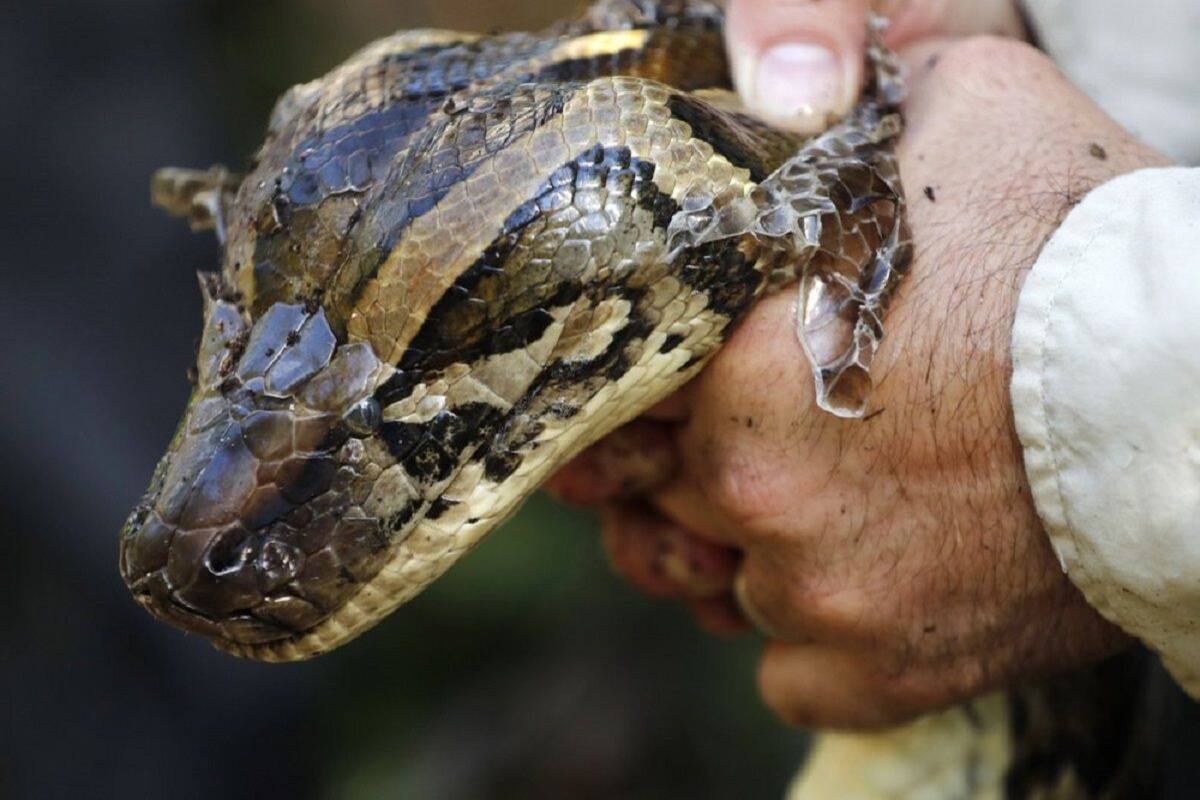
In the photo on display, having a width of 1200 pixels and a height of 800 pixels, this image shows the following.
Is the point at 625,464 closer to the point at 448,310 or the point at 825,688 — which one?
the point at 825,688

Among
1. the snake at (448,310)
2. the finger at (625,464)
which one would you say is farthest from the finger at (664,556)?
the snake at (448,310)

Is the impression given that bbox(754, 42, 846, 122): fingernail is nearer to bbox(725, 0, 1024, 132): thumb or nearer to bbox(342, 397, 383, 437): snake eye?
bbox(725, 0, 1024, 132): thumb

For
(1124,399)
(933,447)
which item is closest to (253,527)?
(933,447)

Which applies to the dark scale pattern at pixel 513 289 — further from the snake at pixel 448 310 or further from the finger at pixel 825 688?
the finger at pixel 825 688

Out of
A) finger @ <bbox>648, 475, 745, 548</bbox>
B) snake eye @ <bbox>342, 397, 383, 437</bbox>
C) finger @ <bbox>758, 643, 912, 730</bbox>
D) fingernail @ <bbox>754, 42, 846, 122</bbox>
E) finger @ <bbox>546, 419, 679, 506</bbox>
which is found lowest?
finger @ <bbox>758, 643, 912, 730</bbox>

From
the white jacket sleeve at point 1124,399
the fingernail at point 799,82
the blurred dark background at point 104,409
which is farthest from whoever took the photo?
→ the blurred dark background at point 104,409

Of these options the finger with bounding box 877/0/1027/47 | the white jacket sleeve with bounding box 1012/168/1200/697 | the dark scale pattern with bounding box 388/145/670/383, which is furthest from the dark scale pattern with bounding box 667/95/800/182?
the finger with bounding box 877/0/1027/47
